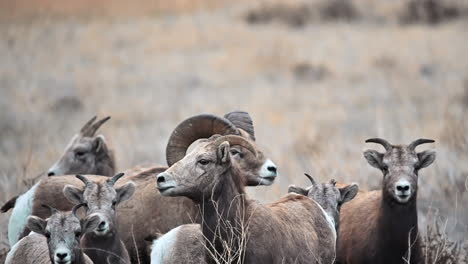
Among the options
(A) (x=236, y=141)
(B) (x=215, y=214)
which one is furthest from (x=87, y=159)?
(B) (x=215, y=214)

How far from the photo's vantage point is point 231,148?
10.8m

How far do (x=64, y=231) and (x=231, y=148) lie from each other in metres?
1.93

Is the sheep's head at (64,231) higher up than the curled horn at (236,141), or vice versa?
the curled horn at (236,141)

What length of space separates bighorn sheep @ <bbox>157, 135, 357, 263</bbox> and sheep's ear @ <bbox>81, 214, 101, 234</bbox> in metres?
0.67

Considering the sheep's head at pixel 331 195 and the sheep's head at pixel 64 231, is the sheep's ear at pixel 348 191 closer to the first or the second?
the sheep's head at pixel 331 195

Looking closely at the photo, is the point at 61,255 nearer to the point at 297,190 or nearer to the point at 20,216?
the point at 20,216

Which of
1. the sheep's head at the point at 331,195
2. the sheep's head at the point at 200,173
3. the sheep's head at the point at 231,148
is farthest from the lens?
the sheep's head at the point at 331,195

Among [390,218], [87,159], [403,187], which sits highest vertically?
[403,187]

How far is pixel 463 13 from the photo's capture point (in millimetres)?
34156

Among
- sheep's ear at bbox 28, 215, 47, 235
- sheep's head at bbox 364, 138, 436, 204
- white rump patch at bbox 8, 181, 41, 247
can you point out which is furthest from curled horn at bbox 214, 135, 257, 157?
white rump patch at bbox 8, 181, 41, 247

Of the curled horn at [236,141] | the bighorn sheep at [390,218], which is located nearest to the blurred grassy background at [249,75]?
the bighorn sheep at [390,218]

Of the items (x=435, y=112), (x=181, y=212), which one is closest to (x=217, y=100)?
(x=435, y=112)

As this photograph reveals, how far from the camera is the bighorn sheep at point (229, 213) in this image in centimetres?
987

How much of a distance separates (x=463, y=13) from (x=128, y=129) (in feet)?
41.2
